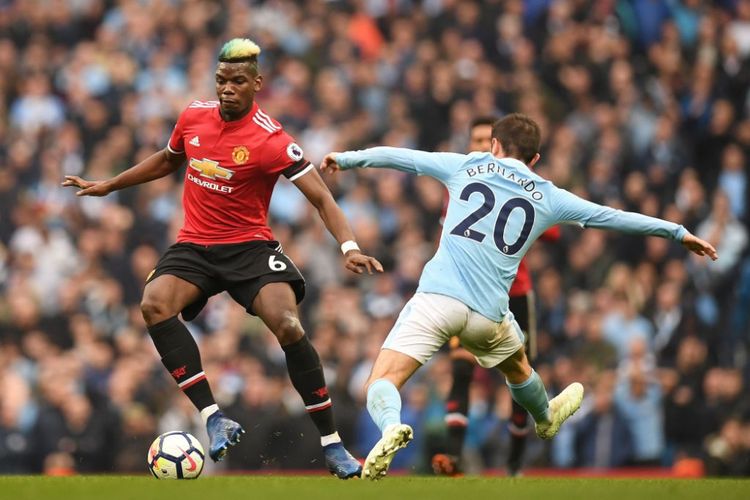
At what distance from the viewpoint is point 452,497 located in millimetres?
8141

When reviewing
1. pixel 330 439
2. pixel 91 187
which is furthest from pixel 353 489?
pixel 91 187

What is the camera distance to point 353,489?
8664mm

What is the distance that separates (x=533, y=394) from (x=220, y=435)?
2077 millimetres

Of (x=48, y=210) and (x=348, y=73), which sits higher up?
(x=348, y=73)

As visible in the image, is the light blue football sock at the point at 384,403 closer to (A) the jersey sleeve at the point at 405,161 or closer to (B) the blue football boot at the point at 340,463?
(B) the blue football boot at the point at 340,463

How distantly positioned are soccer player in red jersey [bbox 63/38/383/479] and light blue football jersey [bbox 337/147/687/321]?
0.69 m

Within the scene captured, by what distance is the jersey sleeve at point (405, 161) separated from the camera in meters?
9.37

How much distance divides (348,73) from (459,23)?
63.4 inches

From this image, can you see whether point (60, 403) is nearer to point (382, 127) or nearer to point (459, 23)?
point (382, 127)

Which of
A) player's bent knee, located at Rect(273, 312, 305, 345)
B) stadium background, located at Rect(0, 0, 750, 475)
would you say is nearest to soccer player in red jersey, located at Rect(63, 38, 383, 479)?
player's bent knee, located at Rect(273, 312, 305, 345)

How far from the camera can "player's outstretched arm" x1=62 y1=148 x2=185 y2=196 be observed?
10.5m

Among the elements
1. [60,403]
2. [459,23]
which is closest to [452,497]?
[60,403]

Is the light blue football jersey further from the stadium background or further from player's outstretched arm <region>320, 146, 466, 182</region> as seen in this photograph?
the stadium background

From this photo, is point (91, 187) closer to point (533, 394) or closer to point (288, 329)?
point (288, 329)
